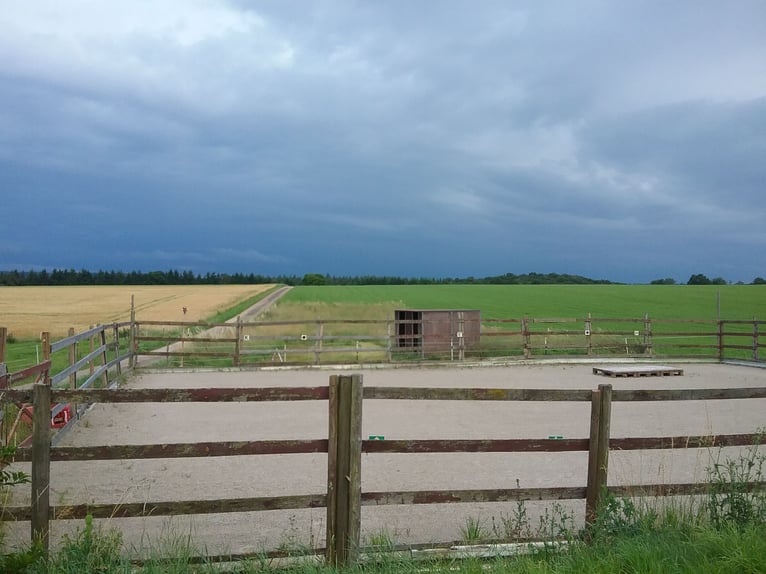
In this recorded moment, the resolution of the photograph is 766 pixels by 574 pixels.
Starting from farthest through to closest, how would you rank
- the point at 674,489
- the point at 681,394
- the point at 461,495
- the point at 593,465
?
the point at 681,394 → the point at 674,489 → the point at 593,465 → the point at 461,495

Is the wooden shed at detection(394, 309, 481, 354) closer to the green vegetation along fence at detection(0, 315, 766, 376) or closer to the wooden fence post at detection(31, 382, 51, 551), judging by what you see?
the green vegetation along fence at detection(0, 315, 766, 376)

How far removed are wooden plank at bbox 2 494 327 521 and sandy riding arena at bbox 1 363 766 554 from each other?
0.26 metres

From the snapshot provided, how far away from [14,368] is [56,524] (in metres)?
14.7

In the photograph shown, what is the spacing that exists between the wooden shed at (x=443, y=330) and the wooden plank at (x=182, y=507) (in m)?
18.6

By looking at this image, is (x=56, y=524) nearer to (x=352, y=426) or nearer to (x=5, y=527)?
(x=5, y=527)

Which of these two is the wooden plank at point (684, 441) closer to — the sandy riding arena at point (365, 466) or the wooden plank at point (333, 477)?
the sandy riding arena at point (365, 466)

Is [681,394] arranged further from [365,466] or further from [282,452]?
[365,466]

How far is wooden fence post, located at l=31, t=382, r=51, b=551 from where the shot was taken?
423 cm

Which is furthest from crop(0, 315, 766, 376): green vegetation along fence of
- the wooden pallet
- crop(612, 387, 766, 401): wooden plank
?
crop(612, 387, 766, 401): wooden plank

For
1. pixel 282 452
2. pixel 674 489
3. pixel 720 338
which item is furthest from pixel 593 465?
pixel 720 338

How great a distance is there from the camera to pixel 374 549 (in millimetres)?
4406

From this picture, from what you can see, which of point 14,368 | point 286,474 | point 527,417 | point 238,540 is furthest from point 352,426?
point 14,368

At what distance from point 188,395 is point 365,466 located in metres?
3.86

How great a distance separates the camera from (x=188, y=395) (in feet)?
14.7
